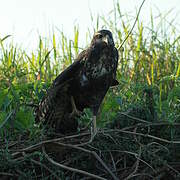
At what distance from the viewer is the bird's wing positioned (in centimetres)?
319

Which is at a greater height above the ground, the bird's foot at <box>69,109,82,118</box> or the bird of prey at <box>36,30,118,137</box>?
the bird of prey at <box>36,30,118,137</box>

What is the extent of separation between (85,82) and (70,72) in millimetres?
136

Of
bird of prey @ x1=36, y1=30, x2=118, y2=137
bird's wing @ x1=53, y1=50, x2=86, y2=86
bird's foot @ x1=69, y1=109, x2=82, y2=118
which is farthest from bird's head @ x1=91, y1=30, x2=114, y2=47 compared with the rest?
bird's foot @ x1=69, y1=109, x2=82, y2=118

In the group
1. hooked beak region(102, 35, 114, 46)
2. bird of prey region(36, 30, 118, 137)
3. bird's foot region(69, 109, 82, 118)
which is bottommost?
bird's foot region(69, 109, 82, 118)

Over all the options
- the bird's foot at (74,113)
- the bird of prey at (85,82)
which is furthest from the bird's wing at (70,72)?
the bird's foot at (74,113)

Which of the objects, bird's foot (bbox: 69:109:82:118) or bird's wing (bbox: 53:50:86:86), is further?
bird's foot (bbox: 69:109:82:118)

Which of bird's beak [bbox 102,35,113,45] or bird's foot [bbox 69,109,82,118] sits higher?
bird's beak [bbox 102,35,113,45]

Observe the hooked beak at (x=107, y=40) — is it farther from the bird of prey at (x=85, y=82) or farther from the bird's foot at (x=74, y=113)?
the bird's foot at (x=74, y=113)

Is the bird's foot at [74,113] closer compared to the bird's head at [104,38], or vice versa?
the bird's head at [104,38]

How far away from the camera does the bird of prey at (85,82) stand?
3182 millimetres

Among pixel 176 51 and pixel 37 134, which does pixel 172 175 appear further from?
pixel 176 51

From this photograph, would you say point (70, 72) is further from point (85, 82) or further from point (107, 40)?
point (107, 40)

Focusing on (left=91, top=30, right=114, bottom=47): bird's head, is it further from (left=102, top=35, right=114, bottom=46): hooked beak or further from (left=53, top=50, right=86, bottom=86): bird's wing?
(left=53, top=50, right=86, bottom=86): bird's wing

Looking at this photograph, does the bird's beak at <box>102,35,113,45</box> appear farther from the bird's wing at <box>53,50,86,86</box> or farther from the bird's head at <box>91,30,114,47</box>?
the bird's wing at <box>53,50,86,86</box>
